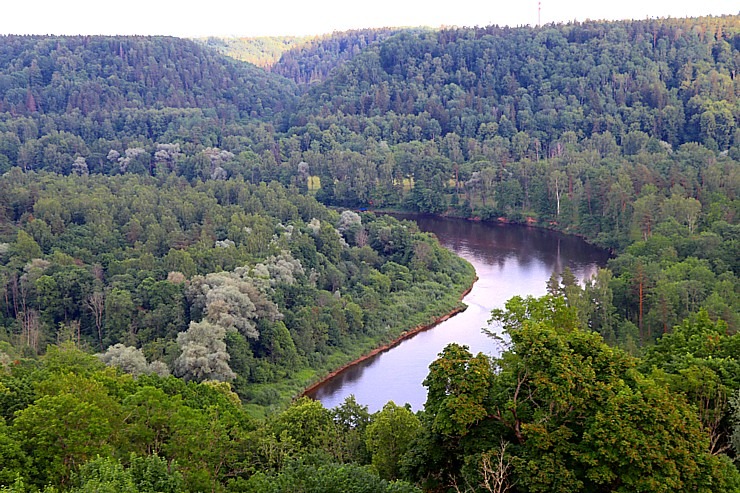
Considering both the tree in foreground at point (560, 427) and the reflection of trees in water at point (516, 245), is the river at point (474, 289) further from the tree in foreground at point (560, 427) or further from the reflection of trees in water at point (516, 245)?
the tree in foreground at point (560, 427)

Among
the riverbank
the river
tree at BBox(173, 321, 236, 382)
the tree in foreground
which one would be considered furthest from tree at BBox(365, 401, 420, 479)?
the riverbank

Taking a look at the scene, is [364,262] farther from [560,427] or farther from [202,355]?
[560,427]

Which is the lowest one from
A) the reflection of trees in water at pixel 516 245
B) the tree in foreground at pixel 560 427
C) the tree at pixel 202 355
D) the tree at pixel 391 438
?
the reflection of trees in water at pixel 516 245

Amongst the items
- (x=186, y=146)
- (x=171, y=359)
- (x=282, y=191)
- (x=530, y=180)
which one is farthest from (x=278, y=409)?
(x=186, y=146)

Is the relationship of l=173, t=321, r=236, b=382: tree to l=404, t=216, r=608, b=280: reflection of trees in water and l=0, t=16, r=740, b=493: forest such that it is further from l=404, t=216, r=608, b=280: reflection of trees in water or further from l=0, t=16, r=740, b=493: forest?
l=404, t=216, r=608, b=280: reflection of trees in water

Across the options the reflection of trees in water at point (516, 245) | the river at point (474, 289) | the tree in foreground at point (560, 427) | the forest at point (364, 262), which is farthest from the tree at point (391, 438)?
the reflection of trees in water at point (516, 245)

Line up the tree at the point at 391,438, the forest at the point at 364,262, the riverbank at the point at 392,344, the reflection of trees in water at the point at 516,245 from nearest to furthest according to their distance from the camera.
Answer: the forest at the point at 364,262, the tree at the point at 391,438, the riverbank at the point at 392,344, the reflection of trees in water at the point at 516,245

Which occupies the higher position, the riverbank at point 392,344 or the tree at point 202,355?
the tree at point 202,355
